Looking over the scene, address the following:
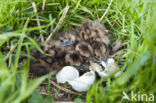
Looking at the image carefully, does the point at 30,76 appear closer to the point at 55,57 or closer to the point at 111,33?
the point at 55,57

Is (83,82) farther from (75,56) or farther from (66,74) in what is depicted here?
(75,56)

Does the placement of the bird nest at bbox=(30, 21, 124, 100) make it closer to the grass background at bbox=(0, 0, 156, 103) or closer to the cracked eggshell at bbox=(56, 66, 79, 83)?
the cracked eggshell at bbox=(56, 66, 79, 83)

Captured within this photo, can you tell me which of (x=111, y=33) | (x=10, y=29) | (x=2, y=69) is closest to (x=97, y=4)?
(x=111, y=33)

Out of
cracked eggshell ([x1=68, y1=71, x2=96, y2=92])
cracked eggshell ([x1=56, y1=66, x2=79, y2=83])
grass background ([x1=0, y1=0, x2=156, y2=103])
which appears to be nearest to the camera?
grass background ([x1=0, y1=0, x2=156, y2=103])

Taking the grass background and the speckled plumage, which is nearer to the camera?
the grass background

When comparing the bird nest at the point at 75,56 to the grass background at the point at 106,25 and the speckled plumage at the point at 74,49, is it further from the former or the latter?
the grass background at the point at 106,25

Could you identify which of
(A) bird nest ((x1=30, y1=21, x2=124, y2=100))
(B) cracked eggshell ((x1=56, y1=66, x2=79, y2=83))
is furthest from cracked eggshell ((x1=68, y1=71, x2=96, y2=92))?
(B) cracked eggshell ((x1=56, y1=66, x2=79, y2=83))
